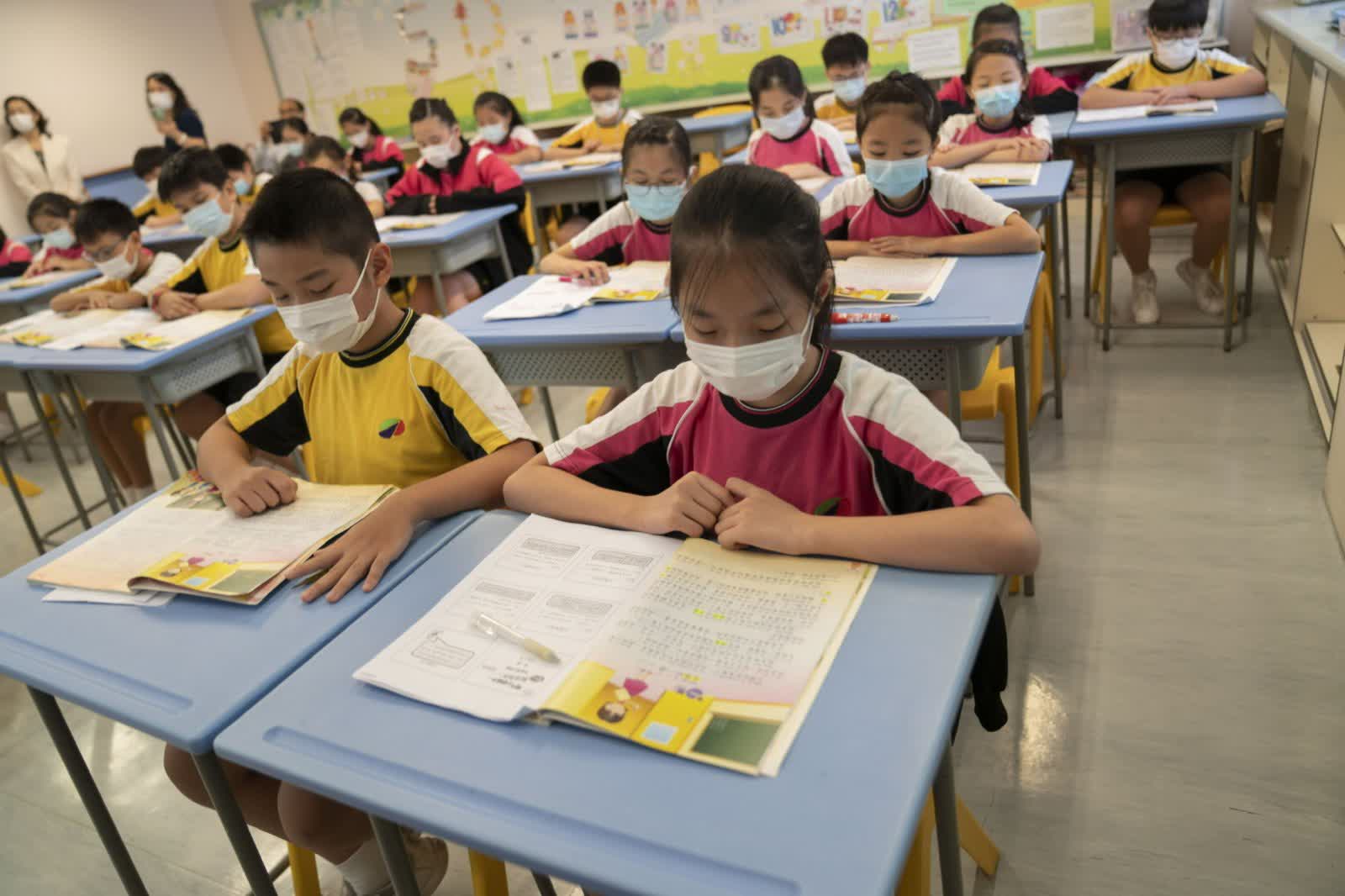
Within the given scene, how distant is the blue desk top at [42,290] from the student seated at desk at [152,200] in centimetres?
103

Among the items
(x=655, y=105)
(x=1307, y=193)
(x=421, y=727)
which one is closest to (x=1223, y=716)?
(x=421, y=727)

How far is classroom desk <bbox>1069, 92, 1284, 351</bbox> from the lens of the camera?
291 cm

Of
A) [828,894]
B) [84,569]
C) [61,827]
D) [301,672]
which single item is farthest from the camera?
[61,827]

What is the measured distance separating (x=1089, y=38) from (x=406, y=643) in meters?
5.77

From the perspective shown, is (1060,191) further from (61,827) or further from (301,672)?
(61,827)

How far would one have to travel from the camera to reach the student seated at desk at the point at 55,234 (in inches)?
168

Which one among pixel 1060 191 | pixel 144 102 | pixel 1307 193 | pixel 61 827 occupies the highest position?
pixel 144 102

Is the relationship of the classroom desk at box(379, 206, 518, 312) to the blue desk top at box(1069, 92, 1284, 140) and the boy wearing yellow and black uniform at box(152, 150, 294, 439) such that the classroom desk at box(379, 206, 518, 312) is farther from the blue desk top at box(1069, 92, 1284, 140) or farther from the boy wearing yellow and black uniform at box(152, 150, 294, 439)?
the blue desk top at box(1069, 92, 1284, 140)

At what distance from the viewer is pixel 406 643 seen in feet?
3.20

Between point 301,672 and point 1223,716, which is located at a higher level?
point 301,672

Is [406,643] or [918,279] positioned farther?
[918,279]

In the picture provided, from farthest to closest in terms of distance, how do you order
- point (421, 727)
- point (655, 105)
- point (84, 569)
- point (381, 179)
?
point (655, 105)
point (381, 179)
point (84, 569)
point (421, 727)

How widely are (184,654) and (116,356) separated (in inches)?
68.4

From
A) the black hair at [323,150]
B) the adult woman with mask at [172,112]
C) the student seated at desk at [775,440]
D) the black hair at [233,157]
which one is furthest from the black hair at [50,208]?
the student seated at desk at [775,440]
